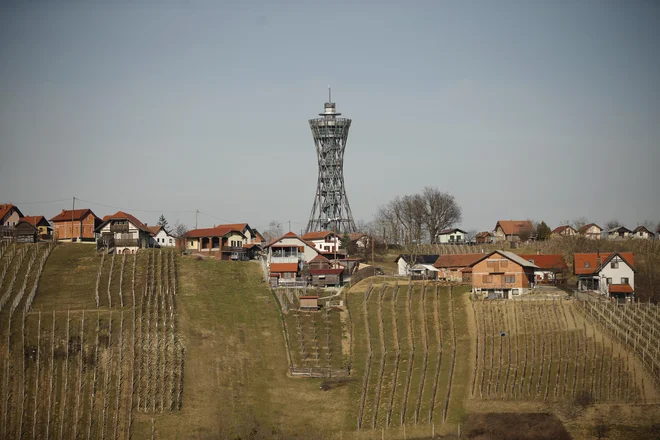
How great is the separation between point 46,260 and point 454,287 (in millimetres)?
38359

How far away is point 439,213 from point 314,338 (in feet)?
205

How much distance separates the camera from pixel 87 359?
168 ft

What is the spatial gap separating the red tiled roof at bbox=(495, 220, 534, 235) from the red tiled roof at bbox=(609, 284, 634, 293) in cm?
4474

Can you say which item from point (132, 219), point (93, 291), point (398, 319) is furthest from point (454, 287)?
point (132, 219)

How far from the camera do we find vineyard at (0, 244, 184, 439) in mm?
46031

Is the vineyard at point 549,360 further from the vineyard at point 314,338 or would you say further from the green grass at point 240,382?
the green grass at point 240,382

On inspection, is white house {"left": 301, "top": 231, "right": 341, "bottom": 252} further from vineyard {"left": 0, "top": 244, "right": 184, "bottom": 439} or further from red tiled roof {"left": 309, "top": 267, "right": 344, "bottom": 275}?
vineyard {"left": 0, "top": 244, "right": 184, "bottom": 439}

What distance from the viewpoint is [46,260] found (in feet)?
246

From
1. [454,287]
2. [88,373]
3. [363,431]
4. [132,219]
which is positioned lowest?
[363,431]

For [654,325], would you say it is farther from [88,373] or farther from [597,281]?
[88,373]

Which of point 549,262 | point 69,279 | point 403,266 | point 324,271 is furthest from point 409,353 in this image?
point 403,266

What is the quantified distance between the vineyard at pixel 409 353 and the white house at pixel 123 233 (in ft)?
91.4

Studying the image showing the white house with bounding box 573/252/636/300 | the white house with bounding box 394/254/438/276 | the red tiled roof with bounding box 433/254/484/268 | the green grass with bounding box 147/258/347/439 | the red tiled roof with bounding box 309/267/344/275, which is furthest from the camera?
the white house with bounding box 394/254/438/276

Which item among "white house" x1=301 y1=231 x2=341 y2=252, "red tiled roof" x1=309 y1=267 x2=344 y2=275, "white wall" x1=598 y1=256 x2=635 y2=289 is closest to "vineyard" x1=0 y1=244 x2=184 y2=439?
"red tiled roof" x1=309 y1=267 x2=344 y2=275
